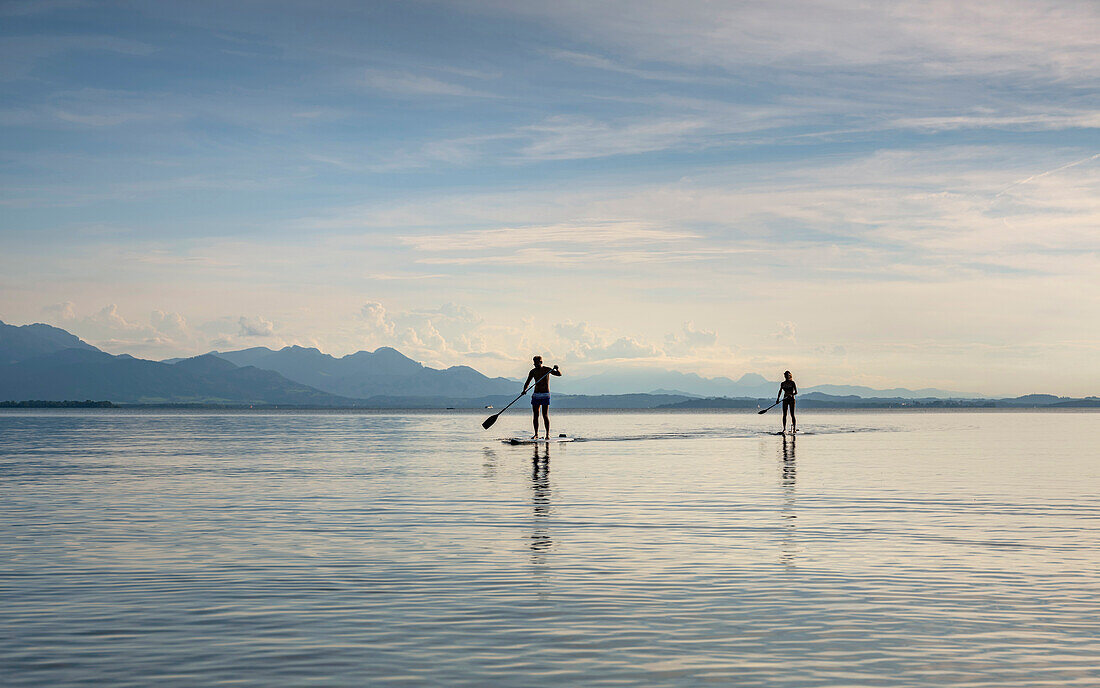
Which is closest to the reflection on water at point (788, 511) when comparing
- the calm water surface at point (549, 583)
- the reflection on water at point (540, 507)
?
the calm water surface at point (549, 583)

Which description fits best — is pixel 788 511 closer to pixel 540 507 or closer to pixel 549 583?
pixel 540 507

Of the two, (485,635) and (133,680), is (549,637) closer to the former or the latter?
(485,635)

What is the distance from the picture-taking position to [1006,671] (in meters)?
9.13

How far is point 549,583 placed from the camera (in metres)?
13.1

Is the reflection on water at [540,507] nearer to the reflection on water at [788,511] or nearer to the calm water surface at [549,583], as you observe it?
the calm water surface at [549,583]

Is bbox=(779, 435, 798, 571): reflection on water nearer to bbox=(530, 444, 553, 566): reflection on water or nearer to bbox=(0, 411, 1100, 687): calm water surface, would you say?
bbox=(0, 411, 1100, 687): calm water surface

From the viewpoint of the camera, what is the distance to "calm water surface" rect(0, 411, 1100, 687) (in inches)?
368

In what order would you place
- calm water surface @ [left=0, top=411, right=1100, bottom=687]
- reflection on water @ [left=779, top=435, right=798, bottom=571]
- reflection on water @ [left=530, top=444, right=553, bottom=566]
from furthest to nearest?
reflection on water @ [left=530, top=444, right=553, bottom=566]
reflection on water @ [left=779, top=435, right=798, bottom=571]
calm water surface @ [left=0, top=411, right=1100, bottom=687]

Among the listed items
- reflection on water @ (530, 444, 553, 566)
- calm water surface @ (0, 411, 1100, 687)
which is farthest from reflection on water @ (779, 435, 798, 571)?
reflection on water @ (530, 444, 553, 566)

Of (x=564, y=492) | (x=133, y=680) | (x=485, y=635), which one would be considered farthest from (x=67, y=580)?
(x=564, y=492)

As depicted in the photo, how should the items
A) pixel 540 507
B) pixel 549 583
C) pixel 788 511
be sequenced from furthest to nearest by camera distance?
pixel 540 507 → pixel 788 511 → pixel 549 583

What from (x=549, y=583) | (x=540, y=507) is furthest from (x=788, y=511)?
(x=549, y=583)

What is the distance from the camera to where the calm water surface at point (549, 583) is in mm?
9336

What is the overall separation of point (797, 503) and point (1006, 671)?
43.5 feet
